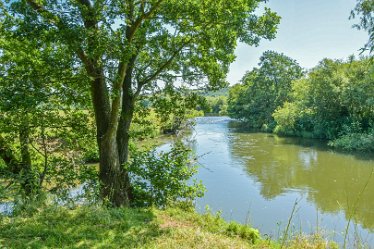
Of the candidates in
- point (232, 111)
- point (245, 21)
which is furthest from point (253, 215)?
point (232, 111)

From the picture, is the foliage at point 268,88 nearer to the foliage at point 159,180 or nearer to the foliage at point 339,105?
the foliage at point 339,105

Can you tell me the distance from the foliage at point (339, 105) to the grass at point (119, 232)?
20.3m

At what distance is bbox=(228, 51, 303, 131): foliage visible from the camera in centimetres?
4425

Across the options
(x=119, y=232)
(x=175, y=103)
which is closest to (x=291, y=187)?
(x=175, y=103)

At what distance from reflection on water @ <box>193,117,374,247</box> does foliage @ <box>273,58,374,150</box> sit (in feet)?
10.2

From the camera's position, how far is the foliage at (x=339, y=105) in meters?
24.1

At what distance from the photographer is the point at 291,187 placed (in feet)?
47.4

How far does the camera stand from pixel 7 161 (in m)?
7.93

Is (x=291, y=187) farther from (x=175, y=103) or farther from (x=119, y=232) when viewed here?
(x=119, y=232)

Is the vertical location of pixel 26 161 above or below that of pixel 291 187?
above

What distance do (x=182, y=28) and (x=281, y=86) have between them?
134 feet

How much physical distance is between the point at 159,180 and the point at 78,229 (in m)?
2.98

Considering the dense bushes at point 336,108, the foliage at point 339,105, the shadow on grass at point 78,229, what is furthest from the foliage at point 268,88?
the shadow on grass at point 78,229

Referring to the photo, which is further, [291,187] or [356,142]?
[356,142]
